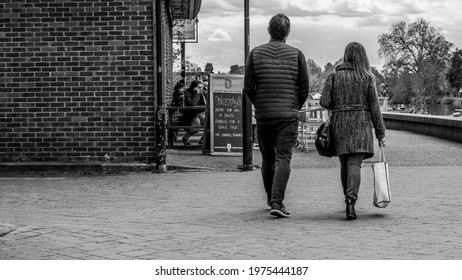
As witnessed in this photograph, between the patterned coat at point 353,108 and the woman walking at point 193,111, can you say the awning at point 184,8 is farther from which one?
the patterned coat at point 353,108

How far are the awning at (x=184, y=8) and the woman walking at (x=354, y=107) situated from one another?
46.9 ft

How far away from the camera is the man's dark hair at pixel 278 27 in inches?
344

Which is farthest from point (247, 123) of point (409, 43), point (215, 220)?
point (409, 43)

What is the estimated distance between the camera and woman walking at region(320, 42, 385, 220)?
28.2 ft

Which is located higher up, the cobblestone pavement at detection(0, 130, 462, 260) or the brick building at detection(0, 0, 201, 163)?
the brick building at detection(0, 0, 201, 163)

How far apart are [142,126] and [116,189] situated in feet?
8.77

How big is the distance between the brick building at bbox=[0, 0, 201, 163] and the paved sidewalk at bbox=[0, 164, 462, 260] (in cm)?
112

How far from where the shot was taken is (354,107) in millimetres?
8641

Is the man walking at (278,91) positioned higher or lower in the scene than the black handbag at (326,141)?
higher

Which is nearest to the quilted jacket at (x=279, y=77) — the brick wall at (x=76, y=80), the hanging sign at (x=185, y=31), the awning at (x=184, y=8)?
the brick wall at (x=76, y=80)

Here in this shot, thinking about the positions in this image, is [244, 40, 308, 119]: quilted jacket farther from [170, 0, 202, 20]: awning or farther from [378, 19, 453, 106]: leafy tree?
[378, 19, 453, 106]: leafy tree

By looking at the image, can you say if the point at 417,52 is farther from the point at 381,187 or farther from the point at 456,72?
the point at 381,187

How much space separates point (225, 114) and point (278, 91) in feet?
27.5

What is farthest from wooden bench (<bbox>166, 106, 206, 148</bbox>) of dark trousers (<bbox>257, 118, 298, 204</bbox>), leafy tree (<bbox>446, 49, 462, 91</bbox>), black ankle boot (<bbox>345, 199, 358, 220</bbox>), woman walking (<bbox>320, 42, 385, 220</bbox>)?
leafy tree (<bbox>446, 49, 462, 91</bbox>)
